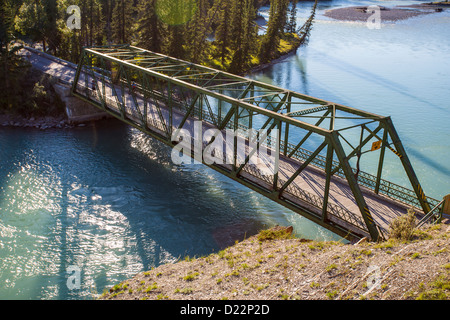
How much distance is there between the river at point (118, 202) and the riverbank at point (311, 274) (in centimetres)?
321

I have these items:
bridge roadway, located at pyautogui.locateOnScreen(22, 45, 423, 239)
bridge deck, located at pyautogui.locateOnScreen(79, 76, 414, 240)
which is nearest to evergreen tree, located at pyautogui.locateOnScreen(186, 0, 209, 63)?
bridge roadway, located at pyautogui.locateOnScreen(22, 45, 423, 239)

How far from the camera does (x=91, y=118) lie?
3800 cm

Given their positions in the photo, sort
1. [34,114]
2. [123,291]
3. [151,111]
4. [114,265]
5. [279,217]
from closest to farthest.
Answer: [123,291]
[114,265]
[279,217]
[151,111]
[34,114]

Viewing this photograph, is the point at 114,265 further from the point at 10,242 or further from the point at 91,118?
the point at 91,118

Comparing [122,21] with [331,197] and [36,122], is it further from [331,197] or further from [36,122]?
[331,197]

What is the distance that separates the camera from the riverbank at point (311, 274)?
39.7 feet

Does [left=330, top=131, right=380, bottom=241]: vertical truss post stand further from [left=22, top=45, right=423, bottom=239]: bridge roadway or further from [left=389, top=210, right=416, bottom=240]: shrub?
[left=389, top=210, right=416, bottom=240]: shrub

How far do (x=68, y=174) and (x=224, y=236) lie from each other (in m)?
13.6

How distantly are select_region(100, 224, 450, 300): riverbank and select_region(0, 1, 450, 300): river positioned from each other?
3.21 m

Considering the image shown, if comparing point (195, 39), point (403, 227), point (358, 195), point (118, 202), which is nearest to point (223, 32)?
point (195, 39)

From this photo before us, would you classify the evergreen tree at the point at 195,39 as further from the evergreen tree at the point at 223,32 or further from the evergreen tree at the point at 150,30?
the evergreen tree at the point at 223,32
